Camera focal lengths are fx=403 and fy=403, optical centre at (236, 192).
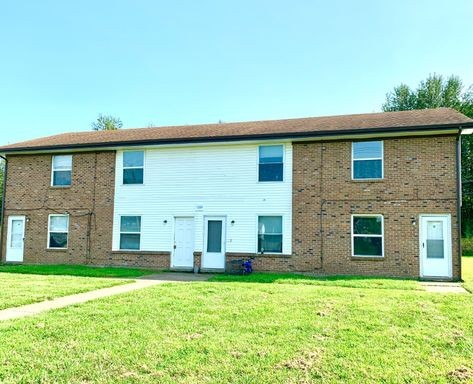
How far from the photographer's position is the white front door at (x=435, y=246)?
13375 mm

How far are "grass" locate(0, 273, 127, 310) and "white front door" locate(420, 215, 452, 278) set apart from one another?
385 inches

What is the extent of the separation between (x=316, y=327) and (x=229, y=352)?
1804 millimetres

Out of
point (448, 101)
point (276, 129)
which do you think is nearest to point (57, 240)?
A: point (276, 129)

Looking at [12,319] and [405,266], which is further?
[405,266]

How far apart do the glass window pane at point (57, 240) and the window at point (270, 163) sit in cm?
890

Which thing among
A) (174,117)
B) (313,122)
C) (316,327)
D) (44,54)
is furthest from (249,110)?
(316,327)

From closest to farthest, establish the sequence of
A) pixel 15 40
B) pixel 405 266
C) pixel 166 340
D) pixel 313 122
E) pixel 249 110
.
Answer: pixel 166 340
pixel 405 266
pixel 15 40
pixel 313 122
pixel 249 110

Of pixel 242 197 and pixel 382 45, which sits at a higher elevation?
pixel 382 45

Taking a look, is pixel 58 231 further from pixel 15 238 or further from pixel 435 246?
pixel 435 246

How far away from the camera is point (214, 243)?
52.0ft

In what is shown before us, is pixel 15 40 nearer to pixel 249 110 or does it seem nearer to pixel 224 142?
pixel 224 142

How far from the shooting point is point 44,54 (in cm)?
1738

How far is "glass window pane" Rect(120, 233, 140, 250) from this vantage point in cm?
1664

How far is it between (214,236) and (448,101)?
33546 millimetres
